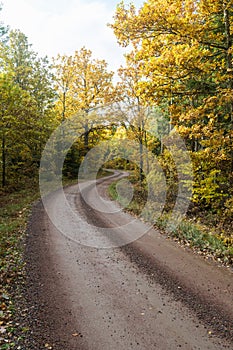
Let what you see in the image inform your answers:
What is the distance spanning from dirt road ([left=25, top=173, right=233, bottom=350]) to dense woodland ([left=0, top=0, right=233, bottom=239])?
11.1 ft

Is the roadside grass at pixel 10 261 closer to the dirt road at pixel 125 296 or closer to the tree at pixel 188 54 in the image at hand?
the dirt road at pixel 125 296

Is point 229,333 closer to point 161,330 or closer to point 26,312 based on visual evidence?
point 161,330

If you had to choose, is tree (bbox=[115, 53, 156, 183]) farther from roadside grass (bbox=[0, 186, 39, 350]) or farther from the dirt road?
the dirt road

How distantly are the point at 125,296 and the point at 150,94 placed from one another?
7462mm

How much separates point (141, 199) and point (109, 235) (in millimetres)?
6310

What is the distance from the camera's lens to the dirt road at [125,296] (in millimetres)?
4457

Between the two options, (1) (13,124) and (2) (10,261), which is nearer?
(2) (10,261)

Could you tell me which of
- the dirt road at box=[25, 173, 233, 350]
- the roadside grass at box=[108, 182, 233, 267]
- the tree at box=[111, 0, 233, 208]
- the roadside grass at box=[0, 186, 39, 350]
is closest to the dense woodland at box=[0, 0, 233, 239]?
the tree at box=[111, 0, 233, 208]

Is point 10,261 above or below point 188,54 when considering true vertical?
below

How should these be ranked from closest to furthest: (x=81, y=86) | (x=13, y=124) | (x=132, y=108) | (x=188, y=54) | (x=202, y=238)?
(x=202, y=238)
(x=188, y=54)
(x=13, y=124)
(x=132, y=108)
(x=81, y=86)

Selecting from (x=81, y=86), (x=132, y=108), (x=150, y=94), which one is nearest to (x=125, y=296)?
(x=150, y=94)

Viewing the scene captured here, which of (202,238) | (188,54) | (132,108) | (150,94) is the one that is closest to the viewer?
(202,238)

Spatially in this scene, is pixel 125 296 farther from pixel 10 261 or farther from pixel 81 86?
pixel 81 86

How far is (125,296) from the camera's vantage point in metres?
5.80
